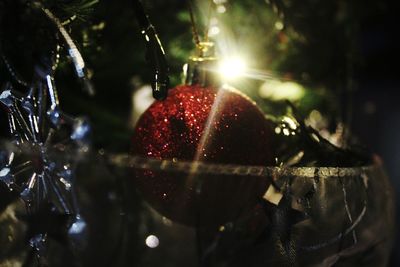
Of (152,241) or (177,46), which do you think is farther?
(177,46)

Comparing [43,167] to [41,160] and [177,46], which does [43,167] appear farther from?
[177,46]

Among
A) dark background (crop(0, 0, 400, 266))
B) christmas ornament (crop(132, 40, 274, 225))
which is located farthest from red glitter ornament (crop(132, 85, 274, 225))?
dark background (crop(0, 0, 400, 266))

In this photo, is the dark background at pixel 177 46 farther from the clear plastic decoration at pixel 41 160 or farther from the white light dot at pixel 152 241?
the white light dot at pixel 152 241

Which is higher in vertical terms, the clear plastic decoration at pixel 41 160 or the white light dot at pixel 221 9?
the white light dot at pixel 221 9

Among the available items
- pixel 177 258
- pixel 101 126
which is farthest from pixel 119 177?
pixel 101 126

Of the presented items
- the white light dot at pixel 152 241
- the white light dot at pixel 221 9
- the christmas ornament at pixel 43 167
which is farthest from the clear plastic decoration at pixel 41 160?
the white light dot at pixel 221 9

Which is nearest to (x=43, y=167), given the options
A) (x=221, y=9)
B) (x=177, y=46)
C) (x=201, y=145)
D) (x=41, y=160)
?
(x=41, y=160)
